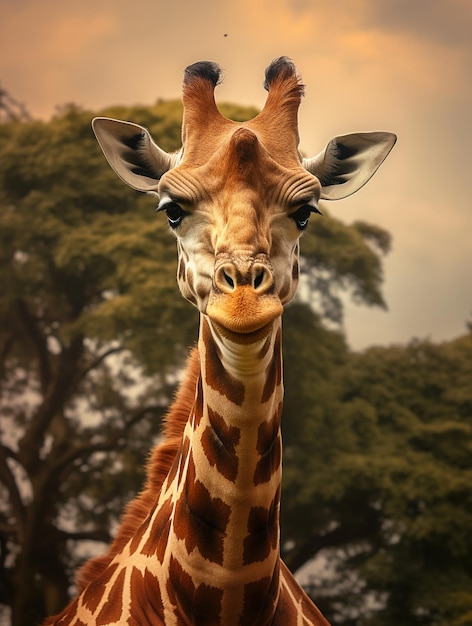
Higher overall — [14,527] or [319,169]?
[14,527]

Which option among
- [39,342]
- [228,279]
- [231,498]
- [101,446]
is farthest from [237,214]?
[39,342]

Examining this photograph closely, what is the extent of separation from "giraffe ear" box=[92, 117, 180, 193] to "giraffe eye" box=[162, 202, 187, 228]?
0.50 meters

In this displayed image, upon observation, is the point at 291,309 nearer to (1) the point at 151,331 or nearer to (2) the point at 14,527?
(1) the point at 151,331

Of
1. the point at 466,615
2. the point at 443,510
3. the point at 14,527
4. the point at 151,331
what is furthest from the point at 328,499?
the point at 14,527

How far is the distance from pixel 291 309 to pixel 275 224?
39.5ft

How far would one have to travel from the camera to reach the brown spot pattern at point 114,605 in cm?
323

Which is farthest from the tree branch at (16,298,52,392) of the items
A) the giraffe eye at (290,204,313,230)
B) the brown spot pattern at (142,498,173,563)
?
Answer: the giraffe eye at (290,204,313,230)

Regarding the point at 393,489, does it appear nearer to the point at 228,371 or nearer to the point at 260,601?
the point at 260,601

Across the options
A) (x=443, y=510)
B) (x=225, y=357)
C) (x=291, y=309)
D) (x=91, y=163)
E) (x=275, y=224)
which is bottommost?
(x=225, y=357)

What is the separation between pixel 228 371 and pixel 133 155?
1141 millimetres

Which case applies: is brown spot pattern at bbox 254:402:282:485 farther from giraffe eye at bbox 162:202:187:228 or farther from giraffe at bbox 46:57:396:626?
giraffe eye at bbox 162:202:187:228

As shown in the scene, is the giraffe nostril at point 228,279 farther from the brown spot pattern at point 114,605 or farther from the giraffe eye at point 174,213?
the brown spot pattern at point 114,605

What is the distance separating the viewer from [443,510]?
13422mm

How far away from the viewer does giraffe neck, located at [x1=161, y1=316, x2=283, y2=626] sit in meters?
2.87
